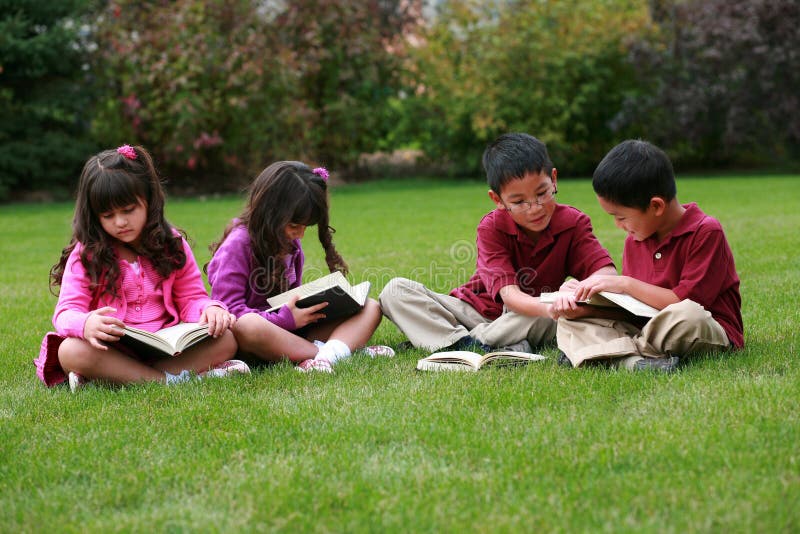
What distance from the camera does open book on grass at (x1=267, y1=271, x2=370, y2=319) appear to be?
4.25 m

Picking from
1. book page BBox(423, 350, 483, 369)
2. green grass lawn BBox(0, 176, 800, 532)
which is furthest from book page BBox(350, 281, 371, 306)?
book page BBox(423, 350, 483, 369)

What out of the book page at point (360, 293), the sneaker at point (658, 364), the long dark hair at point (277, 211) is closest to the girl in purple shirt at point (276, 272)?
the long dark hair at point (277, 211)

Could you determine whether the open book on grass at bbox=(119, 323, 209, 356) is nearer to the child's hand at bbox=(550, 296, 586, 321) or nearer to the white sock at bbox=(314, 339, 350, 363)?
the white sock at bbox=(314, 339, 350, 363)

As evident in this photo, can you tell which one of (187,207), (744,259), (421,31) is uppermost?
(421,31)

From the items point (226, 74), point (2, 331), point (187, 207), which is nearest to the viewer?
point (2, 331)

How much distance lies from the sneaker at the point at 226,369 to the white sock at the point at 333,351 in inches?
14.0

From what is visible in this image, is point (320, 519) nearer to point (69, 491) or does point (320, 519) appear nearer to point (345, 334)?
point (69, 491)

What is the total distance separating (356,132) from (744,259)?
1350 cm

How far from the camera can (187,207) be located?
15.0 metres

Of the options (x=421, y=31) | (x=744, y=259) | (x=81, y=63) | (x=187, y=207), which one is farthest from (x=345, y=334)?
(x=421, y=31)

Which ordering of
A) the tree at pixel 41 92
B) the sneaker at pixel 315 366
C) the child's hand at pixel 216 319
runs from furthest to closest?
1. the tree at pixel 41 92
2. the sneaker at pixel 315 366
3. the child's hand at pixel 216 319

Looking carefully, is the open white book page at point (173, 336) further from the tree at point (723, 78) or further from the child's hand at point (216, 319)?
the tree at point (723, 78)

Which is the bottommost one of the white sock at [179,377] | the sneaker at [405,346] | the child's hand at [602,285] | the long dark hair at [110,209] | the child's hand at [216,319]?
the sneaker at [405,346]

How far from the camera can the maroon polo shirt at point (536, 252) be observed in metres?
4.43
